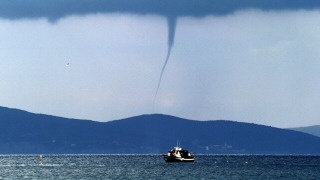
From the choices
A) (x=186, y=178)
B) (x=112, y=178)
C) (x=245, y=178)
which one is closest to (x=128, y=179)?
(x=112, y=178)

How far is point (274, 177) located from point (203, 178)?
2032cm

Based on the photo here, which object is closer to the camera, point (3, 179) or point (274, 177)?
point (3, 179)

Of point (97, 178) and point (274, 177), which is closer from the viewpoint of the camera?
point (97, 178)

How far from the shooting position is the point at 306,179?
18300 centimetres

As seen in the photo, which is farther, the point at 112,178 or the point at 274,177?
the point at 274,177

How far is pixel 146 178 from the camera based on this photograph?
17812cm

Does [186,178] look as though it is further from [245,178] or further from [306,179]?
[306,179]

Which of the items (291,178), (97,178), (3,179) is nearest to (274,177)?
(291,178)

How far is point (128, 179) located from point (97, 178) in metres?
7.48

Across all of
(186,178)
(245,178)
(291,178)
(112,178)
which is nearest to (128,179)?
(112,178)

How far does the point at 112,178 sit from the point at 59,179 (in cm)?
1281

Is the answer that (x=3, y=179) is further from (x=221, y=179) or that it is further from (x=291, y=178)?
(x=291, y=178)

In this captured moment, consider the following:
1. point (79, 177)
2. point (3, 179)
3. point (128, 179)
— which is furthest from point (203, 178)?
point (3, 179)

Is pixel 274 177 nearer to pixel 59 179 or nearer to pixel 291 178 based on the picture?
pixel 291 178
